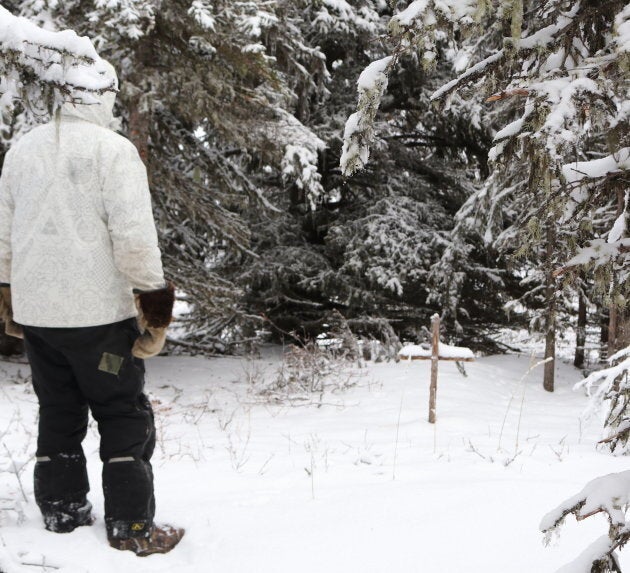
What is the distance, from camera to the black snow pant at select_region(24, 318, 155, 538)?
9.00ft

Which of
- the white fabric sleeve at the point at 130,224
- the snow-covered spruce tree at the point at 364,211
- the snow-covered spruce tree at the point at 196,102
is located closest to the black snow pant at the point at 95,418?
the white fabric sleeve at the point at 130,224

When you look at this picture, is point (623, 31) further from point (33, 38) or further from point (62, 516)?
point (62, 516)

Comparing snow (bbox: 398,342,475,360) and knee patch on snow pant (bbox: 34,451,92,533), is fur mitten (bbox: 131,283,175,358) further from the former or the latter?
snow (bbox: 398,342,475,360)

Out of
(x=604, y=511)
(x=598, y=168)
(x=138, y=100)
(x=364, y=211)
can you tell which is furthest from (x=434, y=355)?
(x=364, y=211)

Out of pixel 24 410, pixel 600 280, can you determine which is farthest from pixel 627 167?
pixel 24 410

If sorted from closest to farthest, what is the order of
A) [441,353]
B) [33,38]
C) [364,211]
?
[33,38]
[441,353]
[364,211]

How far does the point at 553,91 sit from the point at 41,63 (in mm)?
1833

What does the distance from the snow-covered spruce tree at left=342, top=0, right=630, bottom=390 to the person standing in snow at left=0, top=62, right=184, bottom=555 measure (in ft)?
3.61

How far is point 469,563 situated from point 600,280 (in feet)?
4.63

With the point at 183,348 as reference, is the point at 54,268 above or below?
above

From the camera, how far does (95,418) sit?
285cm

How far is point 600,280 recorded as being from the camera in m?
2.10

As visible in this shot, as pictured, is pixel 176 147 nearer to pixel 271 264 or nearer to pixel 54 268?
pixel 271 264

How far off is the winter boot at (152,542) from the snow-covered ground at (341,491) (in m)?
0.05
